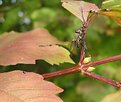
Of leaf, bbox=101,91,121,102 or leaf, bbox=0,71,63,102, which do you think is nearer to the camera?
leaf, bbox=0,71,63,102

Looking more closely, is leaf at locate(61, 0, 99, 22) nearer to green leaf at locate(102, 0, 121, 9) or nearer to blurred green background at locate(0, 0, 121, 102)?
green leaf at locate(102, 0, 121, 9)

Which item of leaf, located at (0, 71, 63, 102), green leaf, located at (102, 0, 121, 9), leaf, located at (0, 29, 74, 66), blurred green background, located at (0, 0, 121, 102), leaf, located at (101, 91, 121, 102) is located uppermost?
green leaf, located at (102, 0, 121, 9)

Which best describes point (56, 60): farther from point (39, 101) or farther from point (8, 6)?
point (8, 6)

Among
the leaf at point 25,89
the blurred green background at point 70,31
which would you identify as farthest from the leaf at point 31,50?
the blurred green background at point 70,31

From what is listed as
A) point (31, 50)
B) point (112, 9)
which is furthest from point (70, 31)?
point (112, 9)

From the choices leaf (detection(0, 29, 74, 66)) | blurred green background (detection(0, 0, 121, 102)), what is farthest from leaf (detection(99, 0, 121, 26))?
blurred green background (detection(0, 0, 121, 102))

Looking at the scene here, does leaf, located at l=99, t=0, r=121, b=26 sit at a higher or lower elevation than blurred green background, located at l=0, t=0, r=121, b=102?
higher

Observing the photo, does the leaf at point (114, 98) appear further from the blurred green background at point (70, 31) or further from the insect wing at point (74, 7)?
the blurred green background at point (70, 31)

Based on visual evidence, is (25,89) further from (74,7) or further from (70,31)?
(70,31)
